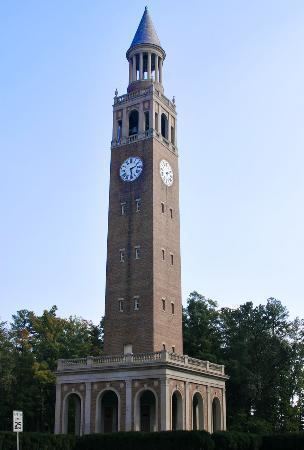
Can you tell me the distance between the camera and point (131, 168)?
64.6 meters

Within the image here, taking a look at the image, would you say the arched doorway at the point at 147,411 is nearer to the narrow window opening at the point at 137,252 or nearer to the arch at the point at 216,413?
the arch at the point at 216,413

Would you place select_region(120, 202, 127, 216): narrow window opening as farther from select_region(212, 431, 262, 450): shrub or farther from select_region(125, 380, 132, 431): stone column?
select_region(212, 431, 262, 450): shrub

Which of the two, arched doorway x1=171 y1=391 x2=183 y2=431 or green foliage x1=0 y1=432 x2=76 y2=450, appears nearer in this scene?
green foliage x1=0 y1=432 x2=76 y2=450

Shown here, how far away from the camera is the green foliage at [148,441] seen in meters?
44.8

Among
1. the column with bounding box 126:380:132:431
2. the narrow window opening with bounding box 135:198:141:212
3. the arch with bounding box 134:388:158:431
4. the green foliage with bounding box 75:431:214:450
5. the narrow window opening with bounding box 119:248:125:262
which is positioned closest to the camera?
the green foliage with bounding box 75:431:214:450

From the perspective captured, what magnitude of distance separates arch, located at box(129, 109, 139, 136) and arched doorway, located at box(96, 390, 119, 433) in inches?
1081

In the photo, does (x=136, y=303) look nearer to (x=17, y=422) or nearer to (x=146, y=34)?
(x=17, y=422)

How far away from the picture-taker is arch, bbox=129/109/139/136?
2653 inches

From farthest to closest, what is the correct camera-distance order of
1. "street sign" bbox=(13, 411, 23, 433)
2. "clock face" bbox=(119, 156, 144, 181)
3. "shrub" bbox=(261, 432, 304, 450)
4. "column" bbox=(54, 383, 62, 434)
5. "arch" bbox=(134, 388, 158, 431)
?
"clock face" bbox=(119, 156, 144, 181)
"column" bbox=(54, 383, 62, 434)
"arch" bbox=(134, 388, 158, 431)
"shrub" bbox=(261, 432, 304, 450)
"street sign" bbox=(13, 411, 23, 433)

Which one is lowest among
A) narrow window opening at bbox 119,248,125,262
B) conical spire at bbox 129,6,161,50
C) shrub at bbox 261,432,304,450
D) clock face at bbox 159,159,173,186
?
shrub at bbox 261,432,304,450

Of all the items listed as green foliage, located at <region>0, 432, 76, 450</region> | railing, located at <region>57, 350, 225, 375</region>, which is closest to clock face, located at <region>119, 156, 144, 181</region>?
railing, located at <region>57, 350, 225, 375</region>

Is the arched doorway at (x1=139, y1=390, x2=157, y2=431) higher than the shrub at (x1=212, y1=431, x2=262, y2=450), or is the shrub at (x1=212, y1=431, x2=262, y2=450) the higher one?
the arched doorway at (x1=139, y1=390, x2=157, y2=431)

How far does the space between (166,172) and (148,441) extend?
29111 mm

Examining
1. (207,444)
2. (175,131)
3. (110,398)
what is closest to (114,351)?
(110,398)
